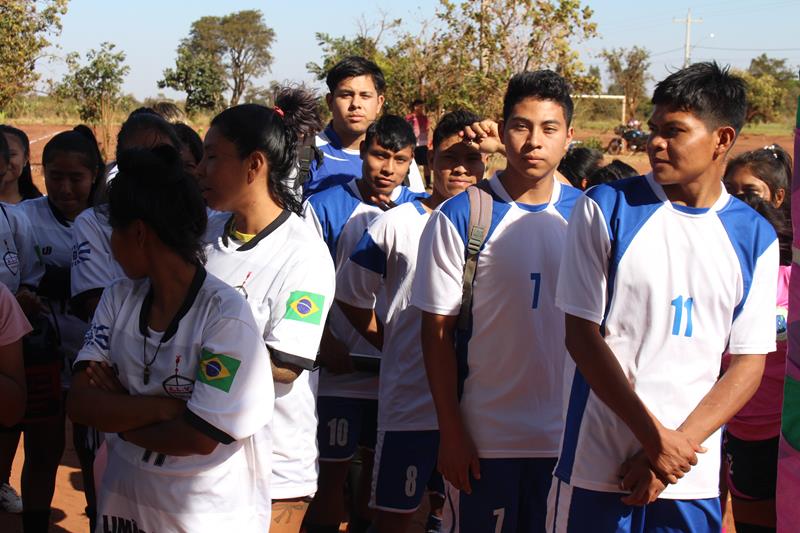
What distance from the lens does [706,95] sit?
114 inches

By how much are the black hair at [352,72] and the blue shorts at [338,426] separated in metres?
2.00

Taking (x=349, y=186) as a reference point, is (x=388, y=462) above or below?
below

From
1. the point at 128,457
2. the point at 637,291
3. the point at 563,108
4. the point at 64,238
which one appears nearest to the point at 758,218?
the point at 637,291

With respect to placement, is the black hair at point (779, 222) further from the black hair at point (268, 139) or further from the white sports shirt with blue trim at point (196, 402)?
the white sports shirt with blue trim at point (196, 402)

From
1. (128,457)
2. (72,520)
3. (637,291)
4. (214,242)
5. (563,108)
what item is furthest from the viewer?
(72,520)

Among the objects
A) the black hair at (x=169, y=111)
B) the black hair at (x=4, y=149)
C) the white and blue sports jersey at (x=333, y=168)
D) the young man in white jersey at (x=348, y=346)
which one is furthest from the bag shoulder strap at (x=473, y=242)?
the black hair at (x=169, y=111)

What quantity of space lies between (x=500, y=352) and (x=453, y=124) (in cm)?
129

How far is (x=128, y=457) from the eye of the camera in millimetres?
2598

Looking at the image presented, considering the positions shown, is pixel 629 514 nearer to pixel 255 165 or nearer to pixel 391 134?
pixel 255 165

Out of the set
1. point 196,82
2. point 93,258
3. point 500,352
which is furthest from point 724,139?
point 196,82

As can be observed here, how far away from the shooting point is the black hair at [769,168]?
4.39 m

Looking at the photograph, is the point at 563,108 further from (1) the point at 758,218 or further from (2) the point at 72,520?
(2) the point at 72,520

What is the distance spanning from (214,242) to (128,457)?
0.85 metres

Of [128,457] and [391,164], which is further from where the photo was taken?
[391,164]
